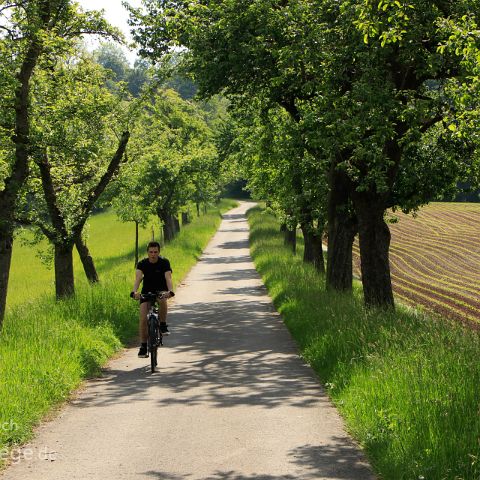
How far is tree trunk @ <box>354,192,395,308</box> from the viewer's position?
51.8 feet

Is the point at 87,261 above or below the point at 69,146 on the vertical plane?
below

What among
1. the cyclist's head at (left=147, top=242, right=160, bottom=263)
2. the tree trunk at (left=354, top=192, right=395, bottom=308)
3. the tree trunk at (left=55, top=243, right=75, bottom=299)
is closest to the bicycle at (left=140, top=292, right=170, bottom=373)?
the cyclist's head at (left=147, top=242, right=160, bottom=263)

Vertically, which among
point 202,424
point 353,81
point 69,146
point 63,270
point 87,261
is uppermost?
point 353,81

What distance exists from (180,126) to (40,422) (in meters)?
47.5

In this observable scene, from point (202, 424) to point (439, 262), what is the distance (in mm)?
36244

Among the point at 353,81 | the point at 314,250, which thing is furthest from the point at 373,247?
the point at 314,250

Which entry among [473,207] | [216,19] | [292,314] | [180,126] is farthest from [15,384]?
[473,207]

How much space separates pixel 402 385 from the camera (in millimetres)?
7797

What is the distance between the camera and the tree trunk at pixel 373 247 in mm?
15781

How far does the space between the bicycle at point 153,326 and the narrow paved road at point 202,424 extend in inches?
13.1

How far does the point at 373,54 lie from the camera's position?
1314 centimetres

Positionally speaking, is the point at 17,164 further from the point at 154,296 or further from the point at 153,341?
the point at 153,341

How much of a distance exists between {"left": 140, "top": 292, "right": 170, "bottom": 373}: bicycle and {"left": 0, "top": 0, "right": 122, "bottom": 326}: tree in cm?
393

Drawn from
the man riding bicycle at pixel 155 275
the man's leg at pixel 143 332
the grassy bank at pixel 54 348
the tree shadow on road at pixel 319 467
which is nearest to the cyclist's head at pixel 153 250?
the man riding bicycle at pixel 155 275
